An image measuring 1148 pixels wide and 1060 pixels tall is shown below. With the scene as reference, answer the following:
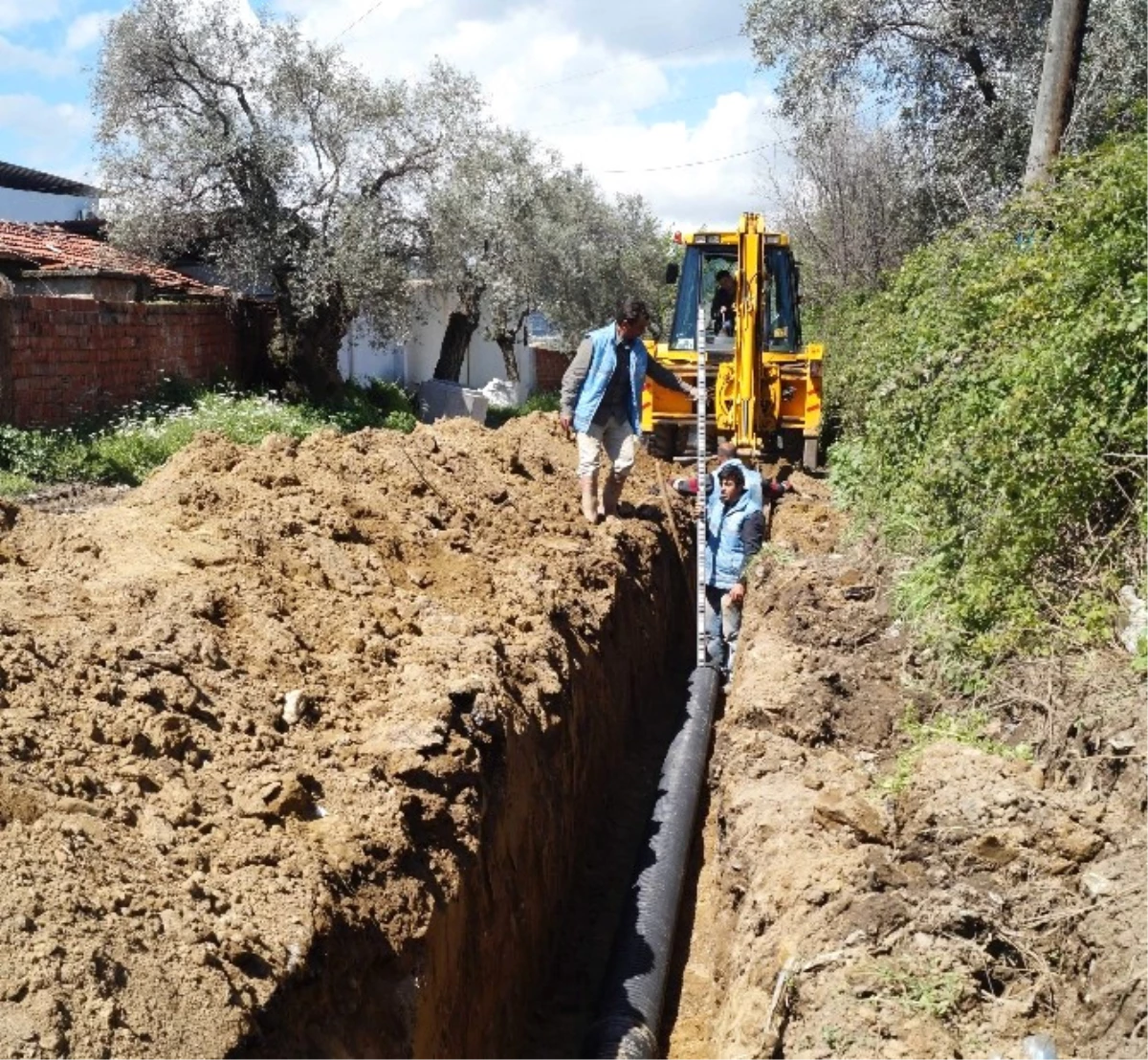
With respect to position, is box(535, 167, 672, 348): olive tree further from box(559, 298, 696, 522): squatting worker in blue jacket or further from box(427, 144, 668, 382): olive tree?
box(559, 298, 696, 522): squatting worker in blue jacket

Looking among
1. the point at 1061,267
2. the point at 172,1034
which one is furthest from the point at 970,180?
the point at 172,1034

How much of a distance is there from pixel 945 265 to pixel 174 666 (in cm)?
754

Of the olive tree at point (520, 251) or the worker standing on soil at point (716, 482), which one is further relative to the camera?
the olive tree at point (520, 251)

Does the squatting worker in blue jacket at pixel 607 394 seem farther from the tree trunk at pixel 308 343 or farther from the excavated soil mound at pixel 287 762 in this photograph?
the tree trunk at pixel 308 343

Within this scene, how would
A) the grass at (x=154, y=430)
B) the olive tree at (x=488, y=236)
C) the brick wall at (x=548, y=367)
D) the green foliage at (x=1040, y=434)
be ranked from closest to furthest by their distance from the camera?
1. the green foliage at (x=1040, y=434)
2. the grass at (x=154, y=430)
3. the olive tree at (x=488, y=236)
4. the brick wall at (x=548, y=367)

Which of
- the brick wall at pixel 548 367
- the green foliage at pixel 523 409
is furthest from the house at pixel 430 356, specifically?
the green foliage at pixel 523 409

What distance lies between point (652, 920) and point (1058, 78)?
8.40 meters

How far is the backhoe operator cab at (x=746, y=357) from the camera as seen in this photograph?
44.9 feet

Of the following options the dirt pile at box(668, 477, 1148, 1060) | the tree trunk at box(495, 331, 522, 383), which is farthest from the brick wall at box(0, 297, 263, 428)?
the tree trunk at box(495, 331, 522, 383)

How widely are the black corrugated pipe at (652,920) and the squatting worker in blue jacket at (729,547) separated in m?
1.65

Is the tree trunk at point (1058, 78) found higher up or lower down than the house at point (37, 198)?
lower down

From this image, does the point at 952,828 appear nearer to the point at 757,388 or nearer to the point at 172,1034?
the point at 172,1034

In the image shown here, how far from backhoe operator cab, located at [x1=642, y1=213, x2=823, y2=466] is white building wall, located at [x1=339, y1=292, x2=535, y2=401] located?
1022cm

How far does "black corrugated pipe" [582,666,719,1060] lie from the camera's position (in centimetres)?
536
